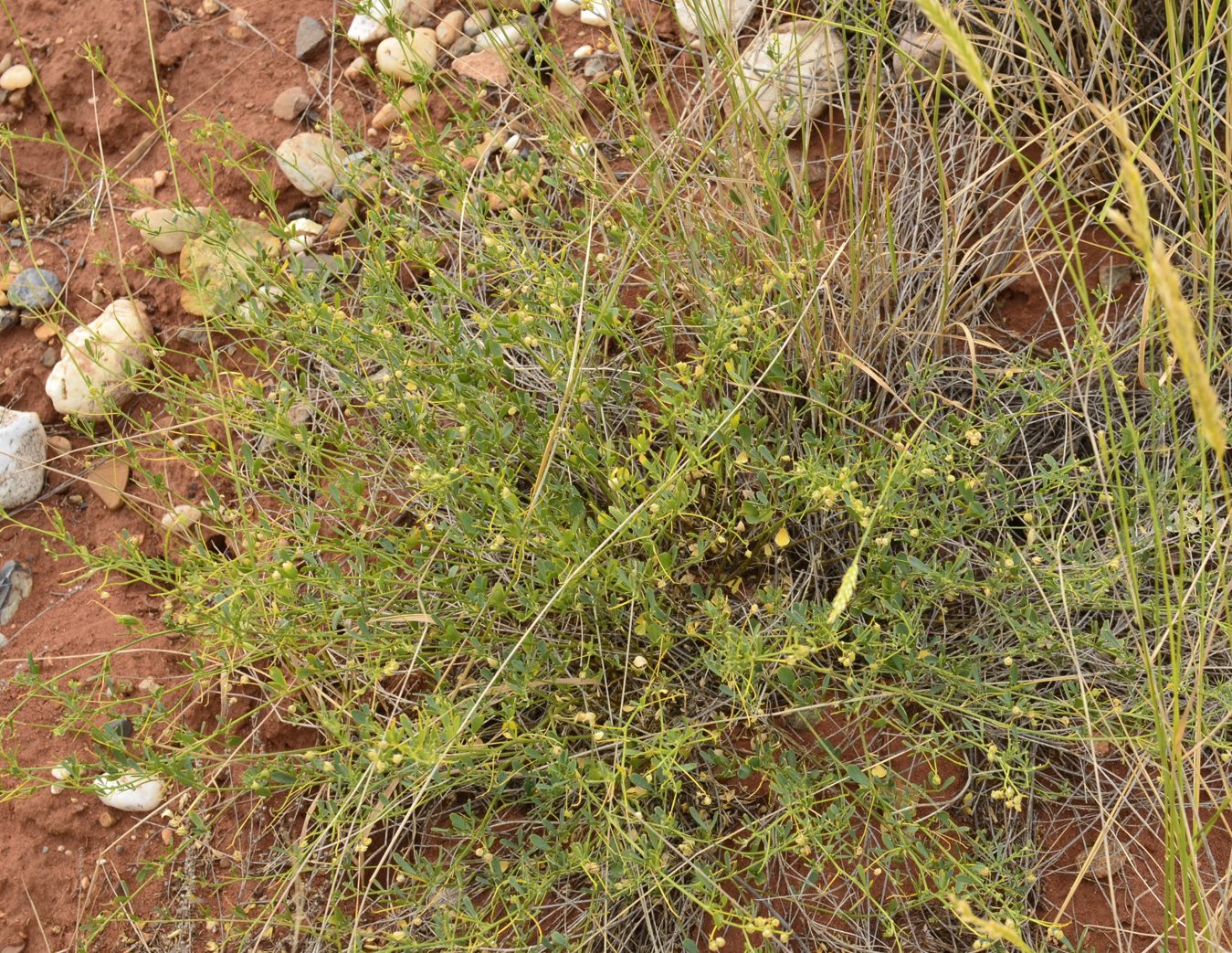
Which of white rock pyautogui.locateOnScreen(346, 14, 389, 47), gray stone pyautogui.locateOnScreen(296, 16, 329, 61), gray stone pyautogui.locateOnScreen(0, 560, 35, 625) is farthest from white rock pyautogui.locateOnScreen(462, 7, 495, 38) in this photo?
gray stone pyautogui.locateOnScreen(0, 560, 35, 625)

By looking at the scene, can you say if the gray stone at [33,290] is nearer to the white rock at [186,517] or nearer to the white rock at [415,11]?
the white rock at [186,517]

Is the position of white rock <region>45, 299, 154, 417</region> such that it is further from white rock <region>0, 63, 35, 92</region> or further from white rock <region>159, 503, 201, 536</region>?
white rock <region>0, 63, 35, 92</region>

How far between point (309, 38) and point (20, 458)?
1.47 m

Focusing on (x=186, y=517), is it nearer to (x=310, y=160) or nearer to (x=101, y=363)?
(x=101, y=363)

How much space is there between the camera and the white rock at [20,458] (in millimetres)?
2750

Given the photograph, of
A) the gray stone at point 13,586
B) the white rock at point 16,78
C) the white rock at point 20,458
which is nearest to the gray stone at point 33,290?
the white rock at point 20,458

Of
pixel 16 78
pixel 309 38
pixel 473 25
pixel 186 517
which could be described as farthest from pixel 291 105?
pixel 186 517

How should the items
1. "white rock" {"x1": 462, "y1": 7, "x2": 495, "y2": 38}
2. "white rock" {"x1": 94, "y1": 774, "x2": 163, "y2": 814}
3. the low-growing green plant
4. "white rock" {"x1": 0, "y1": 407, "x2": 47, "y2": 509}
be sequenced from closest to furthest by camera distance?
the low-growing green plant
"white rock" {"x1": 94, "y1": 774, "x2": 163, "y2": 814}
"white rock" {"x1": 0, "y1": 407, "x2": 47, "y2": 509}
"white rock" {"x1": 462, "y1": 7, "x2": 495, "y2": 38}

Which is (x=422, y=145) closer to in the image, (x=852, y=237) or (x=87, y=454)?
(x=852, y=237)

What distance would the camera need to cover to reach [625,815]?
1.86 metres

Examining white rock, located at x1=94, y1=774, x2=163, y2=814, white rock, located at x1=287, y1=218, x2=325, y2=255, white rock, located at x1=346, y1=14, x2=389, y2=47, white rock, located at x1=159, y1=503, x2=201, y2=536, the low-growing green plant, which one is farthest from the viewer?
white rock, located at x1=346, y1=14, x2=389, y2=47

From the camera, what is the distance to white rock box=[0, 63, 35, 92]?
10.5 ft

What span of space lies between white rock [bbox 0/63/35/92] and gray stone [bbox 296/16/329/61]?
803 millimetres

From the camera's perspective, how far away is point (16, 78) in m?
3.20
